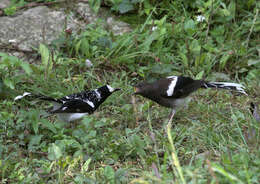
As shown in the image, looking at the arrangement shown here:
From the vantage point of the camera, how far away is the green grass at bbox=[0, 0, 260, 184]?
349 centimetres

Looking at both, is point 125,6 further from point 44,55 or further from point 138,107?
point 138,107

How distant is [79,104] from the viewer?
15.0 feet

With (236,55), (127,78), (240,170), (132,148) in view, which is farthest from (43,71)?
(240,170)

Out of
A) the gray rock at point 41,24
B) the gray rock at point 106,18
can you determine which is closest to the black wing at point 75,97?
the gray rock at point 41,24

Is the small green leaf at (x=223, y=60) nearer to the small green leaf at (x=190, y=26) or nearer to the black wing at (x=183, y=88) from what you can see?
the small green leaf at (x=190, y=26)

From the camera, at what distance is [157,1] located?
259 inches

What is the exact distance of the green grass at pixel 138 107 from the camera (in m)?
3.49

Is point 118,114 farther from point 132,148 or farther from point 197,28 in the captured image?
point 197,28

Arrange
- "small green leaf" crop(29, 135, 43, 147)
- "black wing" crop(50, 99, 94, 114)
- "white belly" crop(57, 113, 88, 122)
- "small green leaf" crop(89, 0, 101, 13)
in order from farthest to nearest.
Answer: "small green leaf" crop(89, 0, 101, 13), "white belly" crop(57, 113, 88, 122), "black wing" crop(50, 99, 94, 114), "small green leaf" crop(29, 135, 43, 147)

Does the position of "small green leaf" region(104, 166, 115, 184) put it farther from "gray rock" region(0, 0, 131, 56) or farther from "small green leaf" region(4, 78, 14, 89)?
"gray rock" region(0, 0, 131, 56)

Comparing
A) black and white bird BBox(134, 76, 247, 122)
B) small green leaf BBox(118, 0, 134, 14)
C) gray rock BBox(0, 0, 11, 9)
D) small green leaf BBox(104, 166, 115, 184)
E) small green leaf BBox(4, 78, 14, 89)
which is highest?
small green leaf BBox(118, 0, 134, 14)

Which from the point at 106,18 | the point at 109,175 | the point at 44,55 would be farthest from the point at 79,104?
the point at 106,18

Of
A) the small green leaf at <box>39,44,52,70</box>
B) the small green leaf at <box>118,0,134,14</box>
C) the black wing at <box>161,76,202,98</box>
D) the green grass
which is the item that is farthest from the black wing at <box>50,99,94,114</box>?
the small green leaf at <box>118,0,134,14</box>

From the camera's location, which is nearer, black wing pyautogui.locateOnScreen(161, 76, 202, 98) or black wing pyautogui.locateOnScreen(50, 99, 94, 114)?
black wing pyautogui.locateOnScreen(50, 99, 94, 114)
